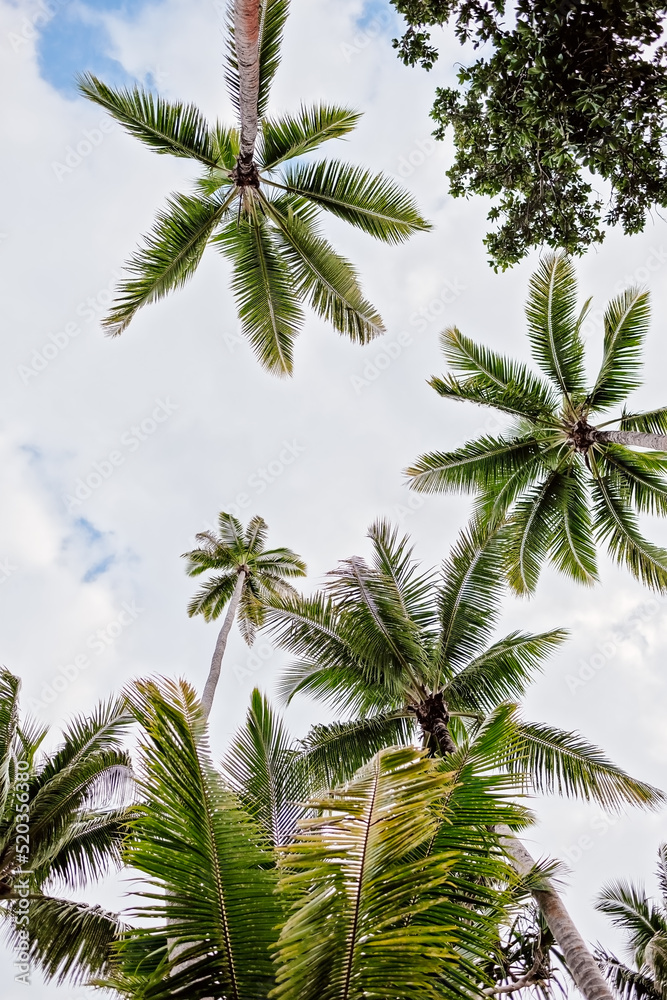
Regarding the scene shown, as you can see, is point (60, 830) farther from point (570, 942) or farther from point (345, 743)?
point (570, 942)

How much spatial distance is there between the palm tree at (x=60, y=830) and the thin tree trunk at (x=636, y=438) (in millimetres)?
8948

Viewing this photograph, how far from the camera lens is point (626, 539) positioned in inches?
468

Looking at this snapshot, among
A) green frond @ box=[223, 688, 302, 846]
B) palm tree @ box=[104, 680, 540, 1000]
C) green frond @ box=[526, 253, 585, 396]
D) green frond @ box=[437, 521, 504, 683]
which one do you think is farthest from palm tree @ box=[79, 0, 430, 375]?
palm tree @ box=[104, 680, 540, 1000]

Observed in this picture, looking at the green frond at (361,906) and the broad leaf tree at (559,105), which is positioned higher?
the broad leaf tree at (559,105)

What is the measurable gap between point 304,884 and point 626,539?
434 inches

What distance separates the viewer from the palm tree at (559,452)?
11.1 metres

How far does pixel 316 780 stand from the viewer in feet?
31.8

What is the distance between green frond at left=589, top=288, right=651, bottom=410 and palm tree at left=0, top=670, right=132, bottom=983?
9.95 metres

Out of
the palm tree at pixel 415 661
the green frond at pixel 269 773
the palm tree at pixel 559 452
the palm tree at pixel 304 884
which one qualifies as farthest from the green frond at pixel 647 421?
the palm tree at pixel 304 884

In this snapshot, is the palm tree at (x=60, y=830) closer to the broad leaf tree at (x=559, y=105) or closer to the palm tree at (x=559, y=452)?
the palm tree at (x=559, y=452)

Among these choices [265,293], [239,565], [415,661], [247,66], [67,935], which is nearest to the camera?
[247,66]

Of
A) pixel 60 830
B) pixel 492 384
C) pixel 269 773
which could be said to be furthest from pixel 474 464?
pixel 60 830

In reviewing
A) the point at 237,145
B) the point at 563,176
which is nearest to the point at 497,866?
the point at 563,176

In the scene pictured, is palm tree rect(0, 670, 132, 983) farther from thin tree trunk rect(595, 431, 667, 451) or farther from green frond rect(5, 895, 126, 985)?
thin tree trunk rect(595, 431, 667, 451)
